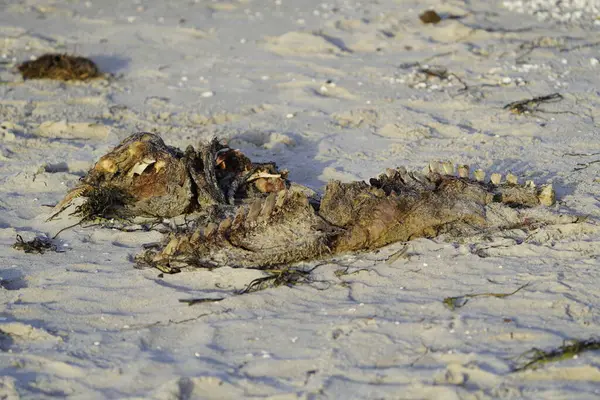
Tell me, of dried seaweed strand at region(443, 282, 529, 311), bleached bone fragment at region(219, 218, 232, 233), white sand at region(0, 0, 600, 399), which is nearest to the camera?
white sand at region(0, 0, 600, 399)

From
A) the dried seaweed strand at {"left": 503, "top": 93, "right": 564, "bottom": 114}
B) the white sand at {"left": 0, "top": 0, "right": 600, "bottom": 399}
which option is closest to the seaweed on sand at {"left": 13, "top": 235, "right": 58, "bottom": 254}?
the white sand at {"left": 0, "top": 0, "right": 600, "bottom": 399}

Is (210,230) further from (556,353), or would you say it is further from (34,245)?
(556,353)

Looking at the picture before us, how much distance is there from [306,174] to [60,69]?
3160 mm

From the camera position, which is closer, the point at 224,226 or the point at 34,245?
the point at 224,226

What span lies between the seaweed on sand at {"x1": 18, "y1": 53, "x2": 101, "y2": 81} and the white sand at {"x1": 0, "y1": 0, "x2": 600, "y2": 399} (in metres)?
0.13

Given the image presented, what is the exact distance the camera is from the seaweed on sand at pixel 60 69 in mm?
7191

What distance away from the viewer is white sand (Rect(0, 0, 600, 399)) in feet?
10.1

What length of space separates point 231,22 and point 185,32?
608 millimetres

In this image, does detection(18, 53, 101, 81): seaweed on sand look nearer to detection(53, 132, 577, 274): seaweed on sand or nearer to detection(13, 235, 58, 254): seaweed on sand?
detection(53, 132, 577, 274): seaweed on sand

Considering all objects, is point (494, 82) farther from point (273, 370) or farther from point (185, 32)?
point (273, 370)

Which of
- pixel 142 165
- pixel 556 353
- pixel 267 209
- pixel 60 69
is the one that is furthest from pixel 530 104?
pixel 60 69

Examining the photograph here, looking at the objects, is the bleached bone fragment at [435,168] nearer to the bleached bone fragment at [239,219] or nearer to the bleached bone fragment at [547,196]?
the bleached bone fragment at [547,196]

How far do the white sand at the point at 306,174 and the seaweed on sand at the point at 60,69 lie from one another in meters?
0.13

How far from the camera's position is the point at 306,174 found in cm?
530
